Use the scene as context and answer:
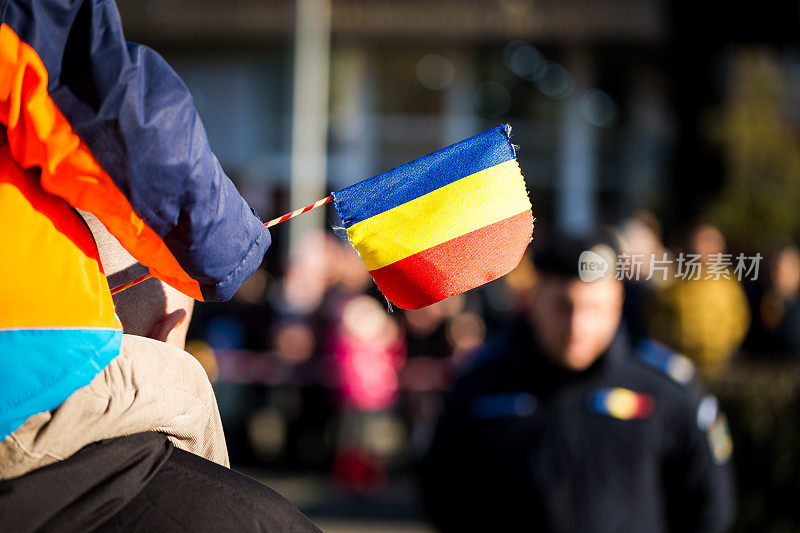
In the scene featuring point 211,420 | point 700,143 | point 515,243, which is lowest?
point 700,143

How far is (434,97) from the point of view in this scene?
16.4 m

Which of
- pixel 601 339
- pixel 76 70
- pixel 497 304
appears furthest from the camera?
pixel 497 304

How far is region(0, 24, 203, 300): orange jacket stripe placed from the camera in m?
1.07

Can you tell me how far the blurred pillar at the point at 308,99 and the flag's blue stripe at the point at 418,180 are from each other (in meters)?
11.9

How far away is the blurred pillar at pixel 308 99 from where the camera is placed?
43.8ft

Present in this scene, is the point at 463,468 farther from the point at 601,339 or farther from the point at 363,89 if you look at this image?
the point at 363,89

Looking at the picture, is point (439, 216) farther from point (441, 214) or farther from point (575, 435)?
point (575, 435)

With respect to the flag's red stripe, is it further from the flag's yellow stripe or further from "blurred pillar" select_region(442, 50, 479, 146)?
"blurred pillar" select_region(442, 50, 479, 146)

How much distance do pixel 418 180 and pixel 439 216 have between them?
62 mm

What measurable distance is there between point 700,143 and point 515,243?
8.90 metres

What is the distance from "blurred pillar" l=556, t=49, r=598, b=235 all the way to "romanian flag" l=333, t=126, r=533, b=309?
1488 centimetres

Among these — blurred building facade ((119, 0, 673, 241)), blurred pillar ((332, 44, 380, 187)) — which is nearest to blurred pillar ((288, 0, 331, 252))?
blurred building facade ((119, 0, 673, 241))

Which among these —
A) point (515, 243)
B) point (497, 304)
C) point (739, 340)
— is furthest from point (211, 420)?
point (497, 304)

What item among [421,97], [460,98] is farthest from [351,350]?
[421,97]
